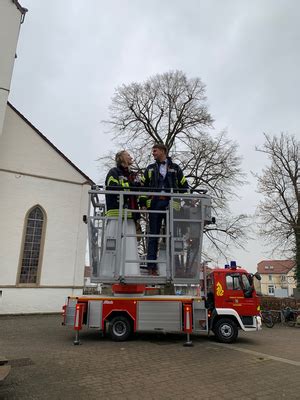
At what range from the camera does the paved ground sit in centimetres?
489

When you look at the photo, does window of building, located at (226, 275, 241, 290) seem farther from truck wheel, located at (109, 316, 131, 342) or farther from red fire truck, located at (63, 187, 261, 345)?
truck wheel, located at (109, 316, 131, 342)

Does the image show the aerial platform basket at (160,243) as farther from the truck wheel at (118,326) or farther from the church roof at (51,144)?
the church roof at (51,144)

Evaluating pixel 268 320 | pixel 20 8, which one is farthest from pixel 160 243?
pixel 20 8

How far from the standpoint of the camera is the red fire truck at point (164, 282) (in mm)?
5824

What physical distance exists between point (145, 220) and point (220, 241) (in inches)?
591

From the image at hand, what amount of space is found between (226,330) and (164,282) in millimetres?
5110

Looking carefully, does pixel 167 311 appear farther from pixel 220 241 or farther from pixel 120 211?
pixel 220 241

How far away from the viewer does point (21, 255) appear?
16125 millimetres

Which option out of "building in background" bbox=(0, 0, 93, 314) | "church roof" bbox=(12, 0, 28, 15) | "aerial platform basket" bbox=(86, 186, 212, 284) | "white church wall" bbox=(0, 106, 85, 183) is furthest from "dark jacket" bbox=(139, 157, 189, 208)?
"church roof" bbox=(12, 0, 28, 15)

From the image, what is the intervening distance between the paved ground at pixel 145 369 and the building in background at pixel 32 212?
6.53 m

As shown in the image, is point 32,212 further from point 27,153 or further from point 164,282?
point 164,282

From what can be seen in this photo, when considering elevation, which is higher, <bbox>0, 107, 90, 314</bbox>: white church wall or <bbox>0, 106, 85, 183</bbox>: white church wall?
<bbox>0, 106, 85, 183</bbox>: white church wall

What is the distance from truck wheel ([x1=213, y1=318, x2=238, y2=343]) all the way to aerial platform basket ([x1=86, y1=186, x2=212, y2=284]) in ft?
15.6

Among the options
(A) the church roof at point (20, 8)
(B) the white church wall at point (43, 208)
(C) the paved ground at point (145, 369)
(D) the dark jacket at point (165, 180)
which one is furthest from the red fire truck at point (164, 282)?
(A) the church roof at point (20, 8)
